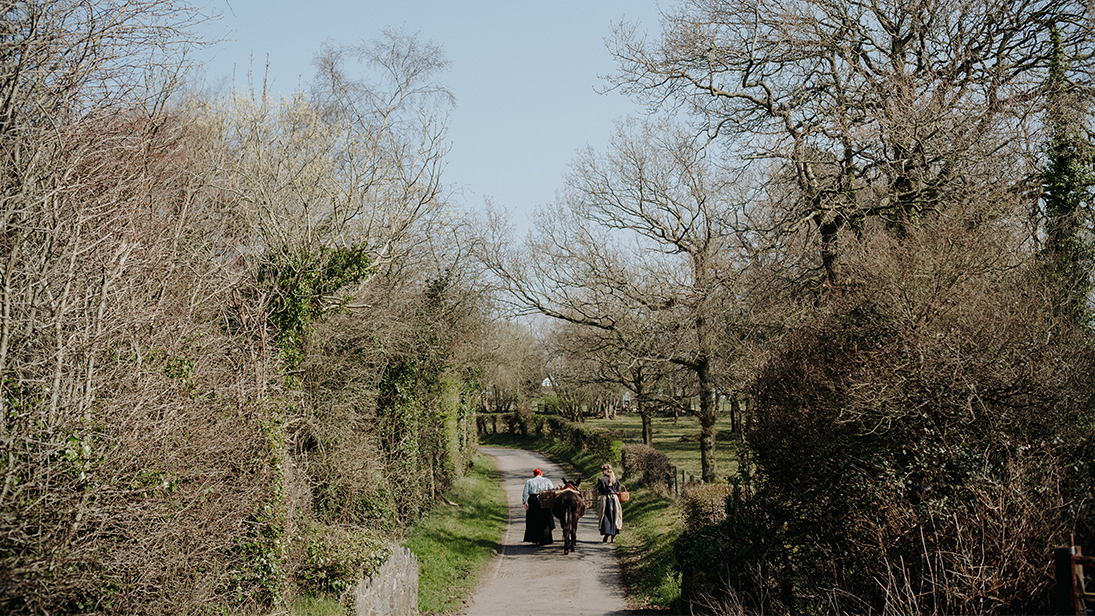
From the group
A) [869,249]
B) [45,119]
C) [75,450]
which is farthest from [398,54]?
[75,450]

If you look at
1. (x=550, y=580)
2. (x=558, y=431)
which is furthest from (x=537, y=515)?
(x=558, y=431)

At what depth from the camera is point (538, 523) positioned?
1697cm

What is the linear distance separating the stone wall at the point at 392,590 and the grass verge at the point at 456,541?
656 mm

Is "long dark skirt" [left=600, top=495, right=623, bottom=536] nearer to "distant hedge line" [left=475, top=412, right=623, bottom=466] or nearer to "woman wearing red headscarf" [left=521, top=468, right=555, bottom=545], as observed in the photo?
"woman wearing red headscarf" [left=521, top=468, right=555, bottom=545]

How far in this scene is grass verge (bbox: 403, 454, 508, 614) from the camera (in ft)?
42.6

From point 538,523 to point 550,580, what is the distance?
3217 millimetres

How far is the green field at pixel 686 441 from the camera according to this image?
28.1 m

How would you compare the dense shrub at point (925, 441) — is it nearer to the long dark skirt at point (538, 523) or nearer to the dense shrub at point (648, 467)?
the long dark skirt at point (538, 523)

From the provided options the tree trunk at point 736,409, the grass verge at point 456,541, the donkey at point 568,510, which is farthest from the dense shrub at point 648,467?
the donkey at point 568,510

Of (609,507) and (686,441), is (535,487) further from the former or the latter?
(686,441)

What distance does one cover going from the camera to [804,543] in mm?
9039

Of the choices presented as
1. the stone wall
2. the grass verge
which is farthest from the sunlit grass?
the stone wall

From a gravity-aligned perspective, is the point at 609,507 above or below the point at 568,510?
below

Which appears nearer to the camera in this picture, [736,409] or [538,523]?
[538,523]
